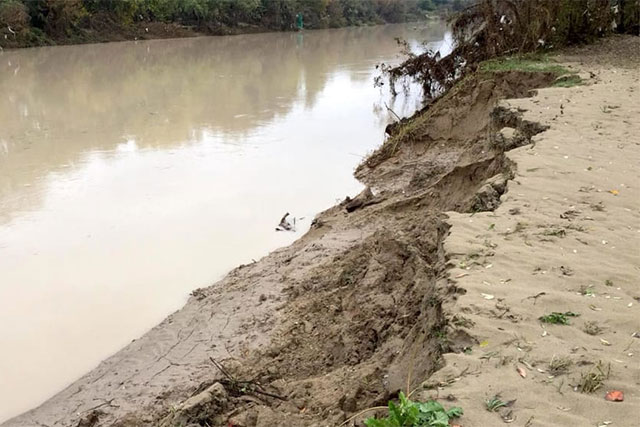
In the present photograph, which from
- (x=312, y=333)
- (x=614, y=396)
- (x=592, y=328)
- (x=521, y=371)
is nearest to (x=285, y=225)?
(x=312, y=333)

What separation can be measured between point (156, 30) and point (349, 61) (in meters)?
17.4

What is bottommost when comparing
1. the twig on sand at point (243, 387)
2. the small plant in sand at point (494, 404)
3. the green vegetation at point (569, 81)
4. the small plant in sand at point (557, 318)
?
the twig on sand at point (243, 387)

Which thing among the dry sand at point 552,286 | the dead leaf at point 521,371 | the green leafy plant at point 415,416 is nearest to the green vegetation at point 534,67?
the dry sand at point 552,286

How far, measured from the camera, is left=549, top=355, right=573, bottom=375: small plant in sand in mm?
2789

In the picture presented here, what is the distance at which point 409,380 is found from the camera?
3.03 metres

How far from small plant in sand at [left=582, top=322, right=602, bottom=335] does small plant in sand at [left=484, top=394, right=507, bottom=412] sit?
2.62 ft

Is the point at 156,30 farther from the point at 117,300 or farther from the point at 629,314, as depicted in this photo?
the point at 629,314

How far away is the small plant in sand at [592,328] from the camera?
10.2 ft

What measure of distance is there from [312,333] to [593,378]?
112 inches

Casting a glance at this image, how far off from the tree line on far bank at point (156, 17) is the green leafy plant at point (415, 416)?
36460mm

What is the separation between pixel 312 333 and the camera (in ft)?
17.2

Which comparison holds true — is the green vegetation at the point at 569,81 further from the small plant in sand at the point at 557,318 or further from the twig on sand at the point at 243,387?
the twig on sand at the point at 243,387

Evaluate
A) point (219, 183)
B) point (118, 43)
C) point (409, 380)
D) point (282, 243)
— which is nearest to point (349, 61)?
point (118, 43)

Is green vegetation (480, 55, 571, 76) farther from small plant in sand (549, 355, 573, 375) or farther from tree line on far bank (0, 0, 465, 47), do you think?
tree line on far bank (0, 0, 465, 47)
